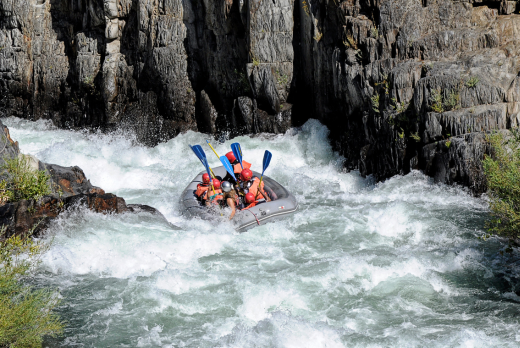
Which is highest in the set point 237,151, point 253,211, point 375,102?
point 375,102

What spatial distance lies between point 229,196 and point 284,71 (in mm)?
5409

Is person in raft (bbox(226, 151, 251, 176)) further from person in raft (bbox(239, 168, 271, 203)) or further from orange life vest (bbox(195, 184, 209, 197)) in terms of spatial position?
orange life vest (bbox(195, 184, 209, 197))

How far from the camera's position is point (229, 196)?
28.8 feet

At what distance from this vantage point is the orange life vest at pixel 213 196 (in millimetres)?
8789

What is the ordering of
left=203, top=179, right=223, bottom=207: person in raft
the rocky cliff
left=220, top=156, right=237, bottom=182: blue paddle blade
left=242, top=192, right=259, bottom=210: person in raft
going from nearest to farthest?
left=203, top=179, right=223, bottom=207: person in raft < left=242, top=192, right=259, bottom=210: person in raft < left=220, top=156, right=237, bottom=182: blue paddle blade < the rocky cliff

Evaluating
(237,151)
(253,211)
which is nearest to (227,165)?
(237,151)

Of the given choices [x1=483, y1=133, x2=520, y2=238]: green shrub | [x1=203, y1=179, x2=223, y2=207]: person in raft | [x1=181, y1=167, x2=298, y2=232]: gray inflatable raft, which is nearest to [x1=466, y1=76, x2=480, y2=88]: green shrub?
[x1=483, y1=133, x2=520, y2=238]: green shrub

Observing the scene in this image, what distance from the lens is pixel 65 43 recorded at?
1680cm

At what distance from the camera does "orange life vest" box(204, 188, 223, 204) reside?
8789 mm

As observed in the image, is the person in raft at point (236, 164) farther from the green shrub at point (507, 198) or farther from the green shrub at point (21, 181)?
the green shrub at point (507, 198)

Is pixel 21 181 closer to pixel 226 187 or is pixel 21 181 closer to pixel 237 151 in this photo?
pixel 226 187

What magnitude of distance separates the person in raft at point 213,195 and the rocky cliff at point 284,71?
3452 millimetres

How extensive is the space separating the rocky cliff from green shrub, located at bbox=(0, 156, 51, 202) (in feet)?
20.2

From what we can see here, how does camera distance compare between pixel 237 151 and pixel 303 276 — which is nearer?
pixel 303 276
